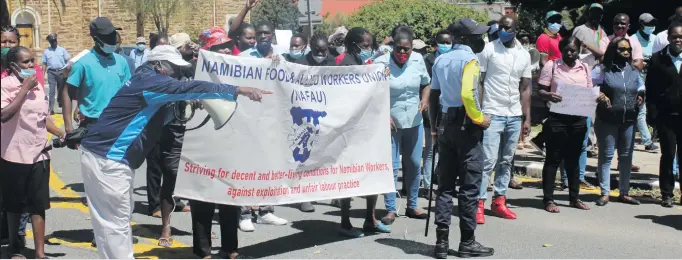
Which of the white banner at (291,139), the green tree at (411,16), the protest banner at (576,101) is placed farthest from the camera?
the green tree at (411,16)

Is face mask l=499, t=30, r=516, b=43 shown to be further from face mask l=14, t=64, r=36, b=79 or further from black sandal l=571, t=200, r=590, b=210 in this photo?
face mask l=14, t=64, r=36, b=79

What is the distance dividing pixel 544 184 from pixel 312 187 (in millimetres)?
3116

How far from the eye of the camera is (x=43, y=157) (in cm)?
711

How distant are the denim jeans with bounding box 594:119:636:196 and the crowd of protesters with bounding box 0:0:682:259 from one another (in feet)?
0.04

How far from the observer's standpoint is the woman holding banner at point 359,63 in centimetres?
829

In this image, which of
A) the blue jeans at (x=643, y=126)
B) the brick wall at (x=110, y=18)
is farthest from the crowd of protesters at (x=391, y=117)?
the brick wall at (x=110, y=18)

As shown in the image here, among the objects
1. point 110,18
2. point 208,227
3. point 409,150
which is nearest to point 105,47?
point 208,227

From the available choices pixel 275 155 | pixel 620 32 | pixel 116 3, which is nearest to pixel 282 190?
pixel 275 155

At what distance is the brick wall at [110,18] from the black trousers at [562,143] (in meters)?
→ 37.0

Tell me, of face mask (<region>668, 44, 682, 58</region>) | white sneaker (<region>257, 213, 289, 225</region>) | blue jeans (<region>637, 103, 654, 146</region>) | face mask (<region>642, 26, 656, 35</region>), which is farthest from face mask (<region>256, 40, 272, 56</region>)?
blue jeans (<region>637, 103, 654, 146</region>)

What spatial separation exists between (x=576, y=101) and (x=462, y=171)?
8.16 feet

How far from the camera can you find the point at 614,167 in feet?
40.1

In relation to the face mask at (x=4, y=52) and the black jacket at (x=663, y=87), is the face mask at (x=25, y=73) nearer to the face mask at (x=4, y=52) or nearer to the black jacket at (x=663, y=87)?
the face mask at (x=4, y=52)

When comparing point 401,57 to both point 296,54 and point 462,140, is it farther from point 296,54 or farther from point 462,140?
point 462,140
